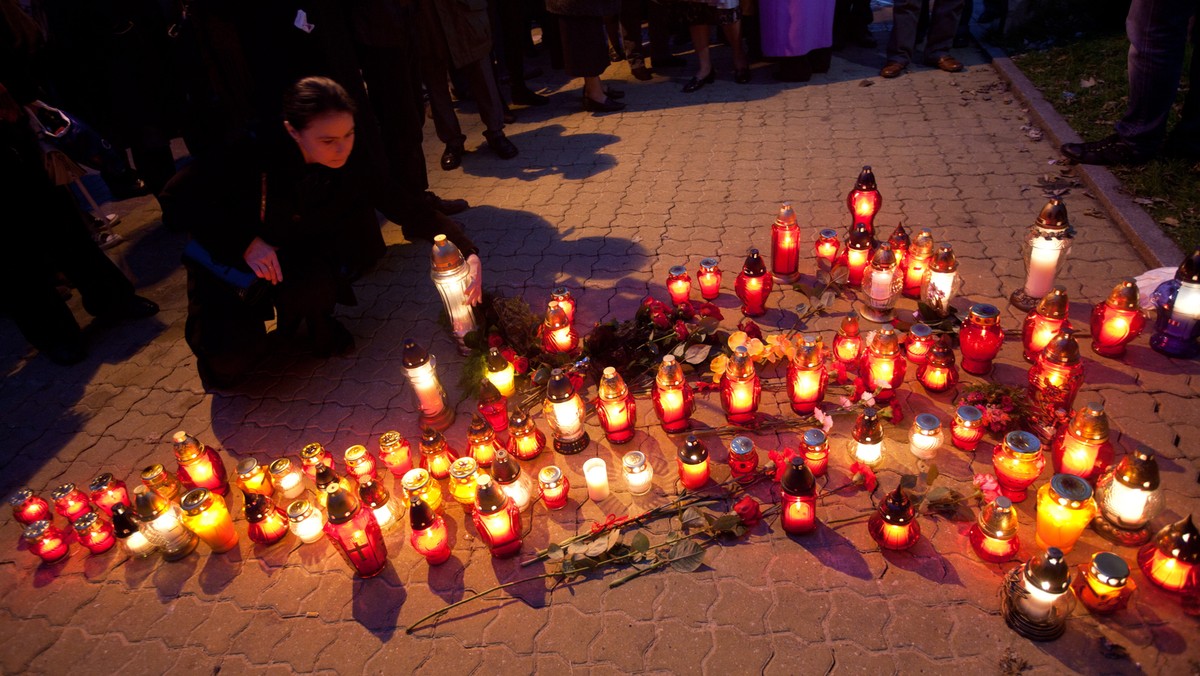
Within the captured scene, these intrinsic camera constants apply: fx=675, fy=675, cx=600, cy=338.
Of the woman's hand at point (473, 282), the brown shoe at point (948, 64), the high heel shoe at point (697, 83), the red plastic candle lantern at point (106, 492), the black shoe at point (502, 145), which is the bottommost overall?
the brown shoe at point (948, 64)

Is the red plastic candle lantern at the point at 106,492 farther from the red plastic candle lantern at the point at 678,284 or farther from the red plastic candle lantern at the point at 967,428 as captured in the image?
the red plastic candle lantern at the point at 967,428

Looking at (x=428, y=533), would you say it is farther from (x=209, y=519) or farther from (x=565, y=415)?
(x=209, y=519)

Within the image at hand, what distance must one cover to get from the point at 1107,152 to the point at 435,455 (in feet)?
20.2

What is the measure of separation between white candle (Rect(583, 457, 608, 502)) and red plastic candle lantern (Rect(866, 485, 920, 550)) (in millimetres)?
1308

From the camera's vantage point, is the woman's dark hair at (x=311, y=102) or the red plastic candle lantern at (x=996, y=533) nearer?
the red plastic candle lantern at (x=996, y=533)

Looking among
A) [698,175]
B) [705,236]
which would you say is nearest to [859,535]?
[705,236]

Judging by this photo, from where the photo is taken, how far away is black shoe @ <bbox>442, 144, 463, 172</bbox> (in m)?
7.86

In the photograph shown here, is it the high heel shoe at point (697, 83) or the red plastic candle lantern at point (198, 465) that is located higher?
the red plastic candle lantern at point (198, 465)

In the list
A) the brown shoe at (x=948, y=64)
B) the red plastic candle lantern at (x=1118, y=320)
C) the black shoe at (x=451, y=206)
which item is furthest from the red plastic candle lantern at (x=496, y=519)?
the brown shoe at (x=948, y=64)

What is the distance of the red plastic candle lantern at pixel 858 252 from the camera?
179 inches

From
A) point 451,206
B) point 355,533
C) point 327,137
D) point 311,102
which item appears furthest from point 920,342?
point 451,206

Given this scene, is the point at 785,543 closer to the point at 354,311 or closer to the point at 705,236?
the point at 705,236

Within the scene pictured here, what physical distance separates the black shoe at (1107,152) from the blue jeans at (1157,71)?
0.19 feet

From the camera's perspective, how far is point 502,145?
794cm
